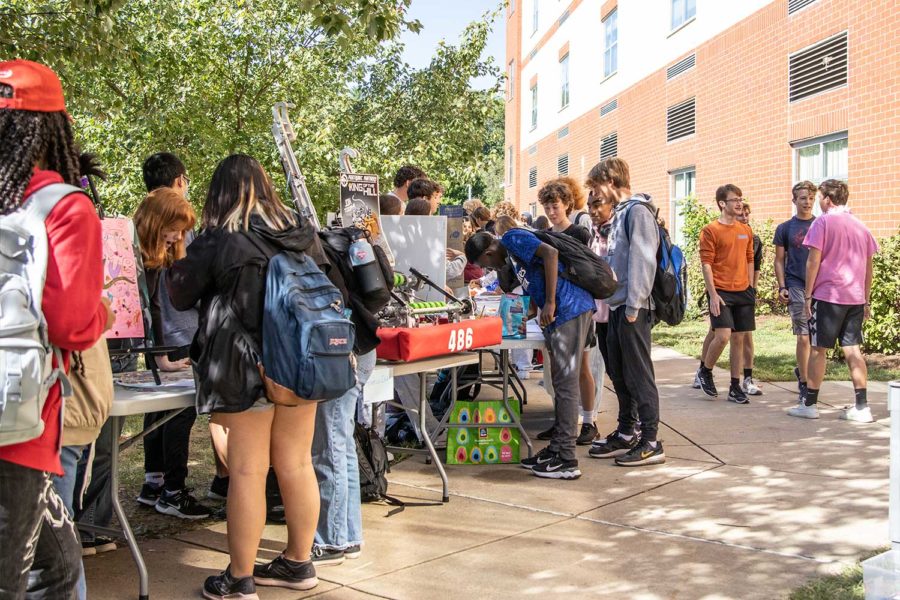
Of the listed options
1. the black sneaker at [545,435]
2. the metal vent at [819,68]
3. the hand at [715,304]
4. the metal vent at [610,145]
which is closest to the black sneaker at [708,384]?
the hand at [715,304]

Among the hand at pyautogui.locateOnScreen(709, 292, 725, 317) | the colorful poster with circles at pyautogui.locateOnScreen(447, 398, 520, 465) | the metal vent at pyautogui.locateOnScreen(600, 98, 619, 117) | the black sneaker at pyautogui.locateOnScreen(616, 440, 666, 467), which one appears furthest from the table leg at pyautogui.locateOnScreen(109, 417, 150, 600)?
the metal vent at pyautogui.locateOnScreen(600, 98, 619, 117)

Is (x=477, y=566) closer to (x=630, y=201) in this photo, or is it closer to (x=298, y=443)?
(x=298, y=443)

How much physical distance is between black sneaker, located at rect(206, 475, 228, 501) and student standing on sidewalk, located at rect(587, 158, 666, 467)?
2616 mm

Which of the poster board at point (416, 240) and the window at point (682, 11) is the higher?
the window at point (682, 11)

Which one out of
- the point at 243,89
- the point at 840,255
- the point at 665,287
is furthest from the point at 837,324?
the point at 243,89

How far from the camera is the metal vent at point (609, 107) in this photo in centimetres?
2386

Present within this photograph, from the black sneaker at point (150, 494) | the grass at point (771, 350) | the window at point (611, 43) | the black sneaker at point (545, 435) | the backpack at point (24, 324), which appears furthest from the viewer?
the window at point (611, 43)

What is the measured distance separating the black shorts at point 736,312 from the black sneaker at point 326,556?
5324 mm

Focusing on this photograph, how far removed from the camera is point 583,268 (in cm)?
621

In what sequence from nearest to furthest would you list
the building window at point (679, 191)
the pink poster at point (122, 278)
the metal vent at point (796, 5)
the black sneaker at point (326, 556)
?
1. the pink poster at point (122, 278)
2. the black sneaker at point (326, 556)
3. the metal vent at point (796, 5)
4. the building window at point (679, 191)

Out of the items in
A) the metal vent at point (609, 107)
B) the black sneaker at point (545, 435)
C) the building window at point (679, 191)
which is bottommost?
the black sneaker at point (545, 435)

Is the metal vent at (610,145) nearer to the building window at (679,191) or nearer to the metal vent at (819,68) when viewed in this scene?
the building window at (679,191)

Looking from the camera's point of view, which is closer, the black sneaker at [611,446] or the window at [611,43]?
the black sneaker at [611,446]

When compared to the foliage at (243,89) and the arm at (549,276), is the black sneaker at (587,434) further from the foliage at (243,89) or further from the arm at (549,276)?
the foliage at (243,89)
